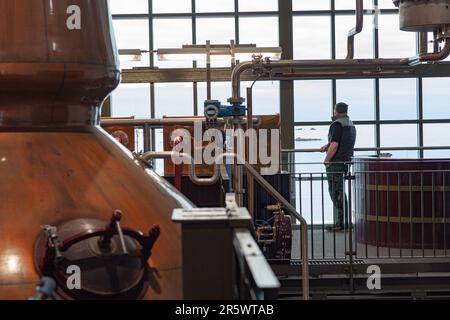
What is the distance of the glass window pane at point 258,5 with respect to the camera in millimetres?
13406

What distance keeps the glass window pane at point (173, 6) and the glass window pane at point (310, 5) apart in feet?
5.78

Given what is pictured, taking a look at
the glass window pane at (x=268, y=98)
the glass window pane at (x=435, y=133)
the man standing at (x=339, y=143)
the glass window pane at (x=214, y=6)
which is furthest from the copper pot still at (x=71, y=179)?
the glass window pane at (x=435, y=133)

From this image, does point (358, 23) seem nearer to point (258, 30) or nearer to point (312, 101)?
point (312, 101)

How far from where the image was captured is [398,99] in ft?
44.2

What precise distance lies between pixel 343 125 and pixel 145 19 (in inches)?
230

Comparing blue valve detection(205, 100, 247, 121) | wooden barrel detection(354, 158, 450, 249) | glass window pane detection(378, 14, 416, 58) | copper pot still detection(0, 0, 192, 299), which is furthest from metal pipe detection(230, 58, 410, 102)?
glass window pane detection(378, 14, 416, 58)

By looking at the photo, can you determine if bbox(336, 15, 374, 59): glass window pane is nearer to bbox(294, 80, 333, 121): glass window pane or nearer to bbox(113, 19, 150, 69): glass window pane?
bbox(294, 80, 333, 121): glass window pane

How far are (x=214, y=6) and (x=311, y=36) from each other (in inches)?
66.5

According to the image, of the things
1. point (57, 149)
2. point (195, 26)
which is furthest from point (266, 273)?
point (195, 26)

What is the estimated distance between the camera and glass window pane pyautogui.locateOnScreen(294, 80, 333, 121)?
13203mm

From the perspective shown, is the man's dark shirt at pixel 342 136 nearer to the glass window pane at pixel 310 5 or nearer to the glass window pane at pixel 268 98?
the glass window pane at pixel 268 98

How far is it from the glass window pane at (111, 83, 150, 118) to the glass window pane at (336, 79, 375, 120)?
3.17 m

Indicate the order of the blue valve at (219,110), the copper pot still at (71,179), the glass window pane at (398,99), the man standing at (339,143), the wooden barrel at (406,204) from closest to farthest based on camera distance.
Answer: the copper pot still at (71,179)
the blue valve at (219,110)
the wooden barrel at (406,204)
the man standing at (339,143)
the glass window pane at (398,99)
